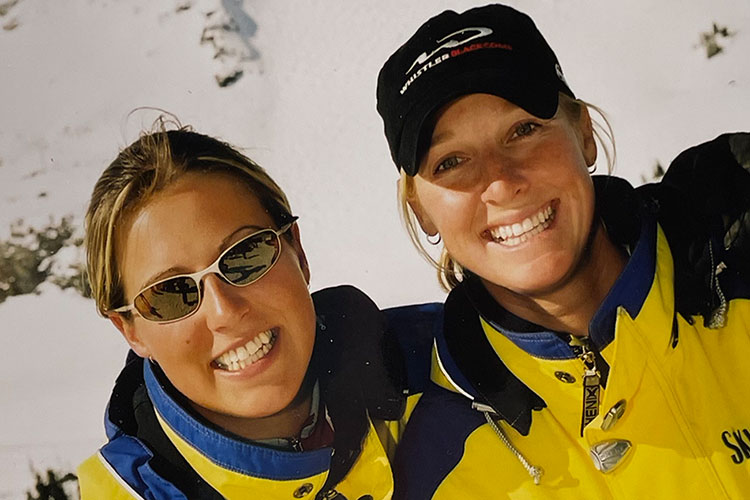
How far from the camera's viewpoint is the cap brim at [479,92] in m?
1.25

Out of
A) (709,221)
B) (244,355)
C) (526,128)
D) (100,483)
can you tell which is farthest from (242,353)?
(709,221)

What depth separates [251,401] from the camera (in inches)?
52.6

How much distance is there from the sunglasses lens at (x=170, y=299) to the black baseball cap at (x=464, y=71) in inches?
18.1

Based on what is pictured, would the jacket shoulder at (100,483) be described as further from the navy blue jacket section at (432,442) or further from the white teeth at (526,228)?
the white teeth at (526,228)

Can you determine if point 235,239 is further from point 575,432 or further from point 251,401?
point 575,432

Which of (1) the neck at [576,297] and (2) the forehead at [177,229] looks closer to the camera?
(2) the forehead at [177,229]

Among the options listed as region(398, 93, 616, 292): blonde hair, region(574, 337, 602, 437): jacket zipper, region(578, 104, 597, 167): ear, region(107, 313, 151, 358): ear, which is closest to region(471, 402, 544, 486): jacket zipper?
region(574, 337, 602, 437): jacket zipper

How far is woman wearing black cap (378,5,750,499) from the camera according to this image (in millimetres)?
1260

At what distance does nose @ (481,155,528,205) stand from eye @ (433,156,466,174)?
2.2 inches

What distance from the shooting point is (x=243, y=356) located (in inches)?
52.2

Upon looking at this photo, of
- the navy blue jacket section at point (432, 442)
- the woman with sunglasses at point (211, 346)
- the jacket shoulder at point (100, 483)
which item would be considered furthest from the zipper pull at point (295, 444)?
the jacket shoulder at point (100, 483)

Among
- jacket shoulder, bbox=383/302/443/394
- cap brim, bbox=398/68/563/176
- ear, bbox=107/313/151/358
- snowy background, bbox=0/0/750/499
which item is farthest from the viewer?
snowy background, bbox=0/0/750/499

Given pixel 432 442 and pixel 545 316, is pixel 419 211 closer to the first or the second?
pixel 545 316

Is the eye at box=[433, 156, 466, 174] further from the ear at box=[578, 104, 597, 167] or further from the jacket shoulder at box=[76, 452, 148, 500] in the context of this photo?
the jacket shoulder at box=[76, 452, 148, 500]
